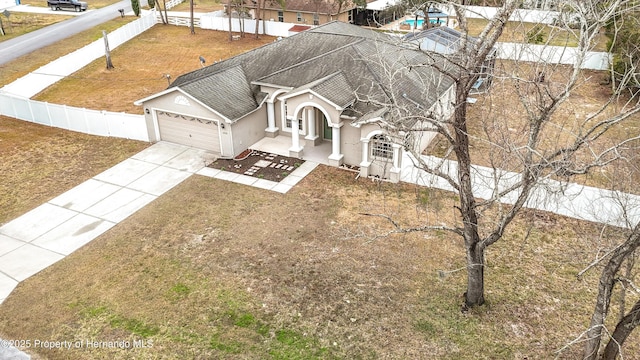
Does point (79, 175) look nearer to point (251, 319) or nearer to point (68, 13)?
point (251, 319)

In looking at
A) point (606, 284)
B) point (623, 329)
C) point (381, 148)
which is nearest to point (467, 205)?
point (606, 284)

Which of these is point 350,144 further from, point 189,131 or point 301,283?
point 301,283

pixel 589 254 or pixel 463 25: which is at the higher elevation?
pixel 463 25

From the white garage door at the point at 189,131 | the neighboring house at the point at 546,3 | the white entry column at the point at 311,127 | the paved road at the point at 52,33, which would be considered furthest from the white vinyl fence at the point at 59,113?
the neighboring house at the point at 546,3

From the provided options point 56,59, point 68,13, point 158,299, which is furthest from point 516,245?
point 68,13

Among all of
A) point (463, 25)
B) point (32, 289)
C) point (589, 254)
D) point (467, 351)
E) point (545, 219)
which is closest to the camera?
point (463, 25)

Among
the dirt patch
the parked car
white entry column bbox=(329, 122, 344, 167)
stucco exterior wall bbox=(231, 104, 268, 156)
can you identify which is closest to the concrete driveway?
the dirt patch
